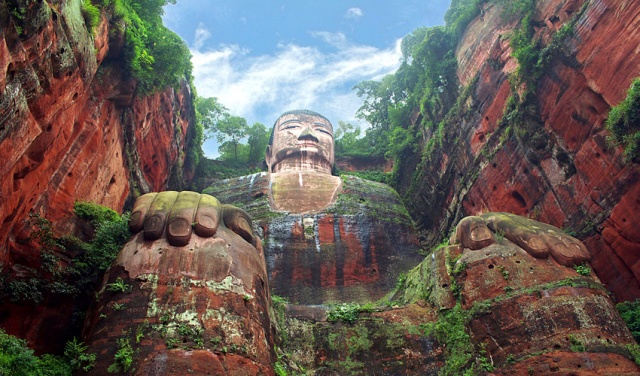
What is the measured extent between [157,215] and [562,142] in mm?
9989

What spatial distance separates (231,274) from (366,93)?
2575cm

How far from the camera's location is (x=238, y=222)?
10031mm

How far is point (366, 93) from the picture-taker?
32906 millimetres

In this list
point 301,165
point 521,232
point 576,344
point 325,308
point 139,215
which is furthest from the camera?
point 301,165

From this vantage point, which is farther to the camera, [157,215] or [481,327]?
[481,327]

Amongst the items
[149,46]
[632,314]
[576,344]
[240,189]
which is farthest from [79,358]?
[240,189]

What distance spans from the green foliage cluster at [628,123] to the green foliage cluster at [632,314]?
2.91 meters

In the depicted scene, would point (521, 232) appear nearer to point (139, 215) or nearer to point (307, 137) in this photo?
point (139, 215)

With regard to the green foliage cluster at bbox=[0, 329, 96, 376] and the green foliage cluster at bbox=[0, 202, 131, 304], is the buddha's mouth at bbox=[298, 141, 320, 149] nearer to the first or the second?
the green foliage cluster at bbox=[0, 202, 131, 304]

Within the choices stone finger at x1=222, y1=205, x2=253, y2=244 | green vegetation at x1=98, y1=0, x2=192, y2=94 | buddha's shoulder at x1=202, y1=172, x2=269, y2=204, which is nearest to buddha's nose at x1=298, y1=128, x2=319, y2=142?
buddha's shoulder at x1=202, y1=172, x2=269, y2=204

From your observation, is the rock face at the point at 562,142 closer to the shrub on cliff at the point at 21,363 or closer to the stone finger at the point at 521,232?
the stone finger at the point at 521,232

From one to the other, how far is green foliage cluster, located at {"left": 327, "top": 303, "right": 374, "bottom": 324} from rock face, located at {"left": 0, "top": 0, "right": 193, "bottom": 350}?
5556mm

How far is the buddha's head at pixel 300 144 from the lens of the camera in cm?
2589

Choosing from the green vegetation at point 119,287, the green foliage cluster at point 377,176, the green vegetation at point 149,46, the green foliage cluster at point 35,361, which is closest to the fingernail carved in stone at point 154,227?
the green vegetation at point 119,287
